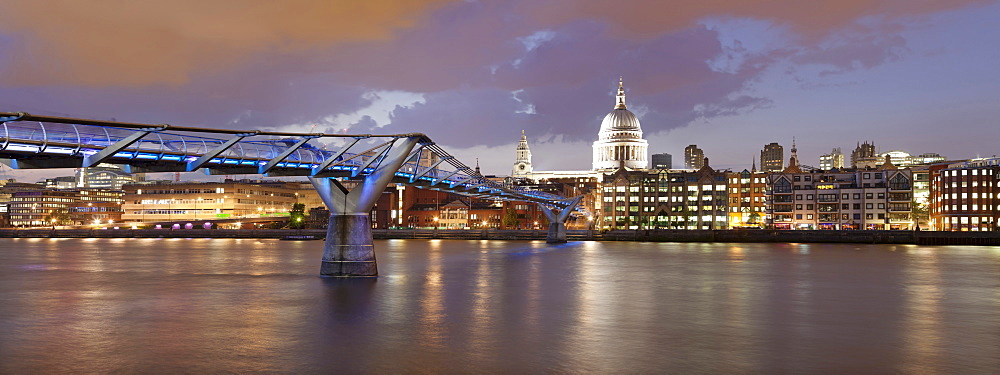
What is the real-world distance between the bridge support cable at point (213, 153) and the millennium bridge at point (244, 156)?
46mm

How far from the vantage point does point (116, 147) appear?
33.2 metres

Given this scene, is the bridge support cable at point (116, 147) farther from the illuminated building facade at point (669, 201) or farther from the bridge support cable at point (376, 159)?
the illuminated building facade at point (669, 201)

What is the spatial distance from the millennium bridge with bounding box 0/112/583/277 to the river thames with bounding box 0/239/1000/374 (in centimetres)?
298

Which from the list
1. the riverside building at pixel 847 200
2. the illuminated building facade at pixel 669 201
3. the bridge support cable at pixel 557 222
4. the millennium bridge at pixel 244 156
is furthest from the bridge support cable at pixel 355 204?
the riverside building at pixel 847 200

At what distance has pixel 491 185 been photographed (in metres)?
95.6

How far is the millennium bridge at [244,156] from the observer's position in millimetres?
32000

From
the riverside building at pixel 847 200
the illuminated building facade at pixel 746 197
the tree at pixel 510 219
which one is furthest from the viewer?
the illuminated building facade at pixel 746 197

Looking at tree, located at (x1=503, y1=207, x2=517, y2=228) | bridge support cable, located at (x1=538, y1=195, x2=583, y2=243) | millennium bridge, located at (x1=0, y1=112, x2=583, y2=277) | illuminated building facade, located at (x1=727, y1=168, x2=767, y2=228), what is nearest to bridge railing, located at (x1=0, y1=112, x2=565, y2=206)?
millennium bridge, located at (x1=0, y1=112, x2=583, y2=277)

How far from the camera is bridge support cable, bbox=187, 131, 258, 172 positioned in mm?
37625

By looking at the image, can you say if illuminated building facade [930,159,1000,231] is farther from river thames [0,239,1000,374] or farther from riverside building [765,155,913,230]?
river thames [0,239,1000,374]

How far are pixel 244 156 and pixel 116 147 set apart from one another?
902 centimetres

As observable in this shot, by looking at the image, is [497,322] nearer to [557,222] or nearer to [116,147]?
[116,147]

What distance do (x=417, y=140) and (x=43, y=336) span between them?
22498mm

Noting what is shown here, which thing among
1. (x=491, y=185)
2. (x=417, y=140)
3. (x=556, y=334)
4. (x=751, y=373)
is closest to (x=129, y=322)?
(x=556, y=334)
